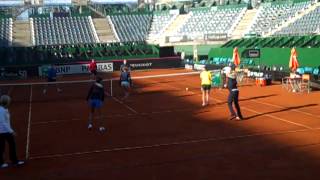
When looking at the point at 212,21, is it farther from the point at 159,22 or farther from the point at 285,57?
the point at 285,57

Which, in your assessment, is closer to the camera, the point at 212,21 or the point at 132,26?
the point at 212,21

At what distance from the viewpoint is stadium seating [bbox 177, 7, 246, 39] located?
6569cm

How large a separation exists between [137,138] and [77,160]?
318 cm

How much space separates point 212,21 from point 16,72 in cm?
2960

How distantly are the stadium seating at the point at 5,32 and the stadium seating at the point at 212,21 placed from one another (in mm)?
23077

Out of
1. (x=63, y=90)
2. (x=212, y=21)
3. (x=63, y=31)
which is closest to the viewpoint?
(x=63, y=90)

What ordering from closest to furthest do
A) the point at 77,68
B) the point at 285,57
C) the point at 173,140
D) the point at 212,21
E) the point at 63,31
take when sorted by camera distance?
1. the point at 173,140
2. the point at 285,57
3. the point at 77,68
4. the point at 212,21
5. the point at 63,31

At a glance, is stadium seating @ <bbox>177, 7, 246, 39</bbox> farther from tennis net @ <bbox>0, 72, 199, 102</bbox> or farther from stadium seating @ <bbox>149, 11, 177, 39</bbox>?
tennis net @ <bbox>0, 72, 199, 102</bbox>

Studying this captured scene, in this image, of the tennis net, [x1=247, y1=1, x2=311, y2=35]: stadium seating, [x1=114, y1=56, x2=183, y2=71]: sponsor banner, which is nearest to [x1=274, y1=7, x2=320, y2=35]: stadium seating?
[x1=247, y1=1, x2=311, y2=35]: stadium seating

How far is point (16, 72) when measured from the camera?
164ft

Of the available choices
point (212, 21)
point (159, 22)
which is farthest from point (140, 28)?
point (212, 21)

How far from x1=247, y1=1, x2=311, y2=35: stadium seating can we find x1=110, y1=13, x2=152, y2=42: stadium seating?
18259 millimetres

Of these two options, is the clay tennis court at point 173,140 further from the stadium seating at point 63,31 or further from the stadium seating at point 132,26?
the stadium seating at point 132,26

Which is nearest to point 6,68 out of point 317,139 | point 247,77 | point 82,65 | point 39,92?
point 82,65
